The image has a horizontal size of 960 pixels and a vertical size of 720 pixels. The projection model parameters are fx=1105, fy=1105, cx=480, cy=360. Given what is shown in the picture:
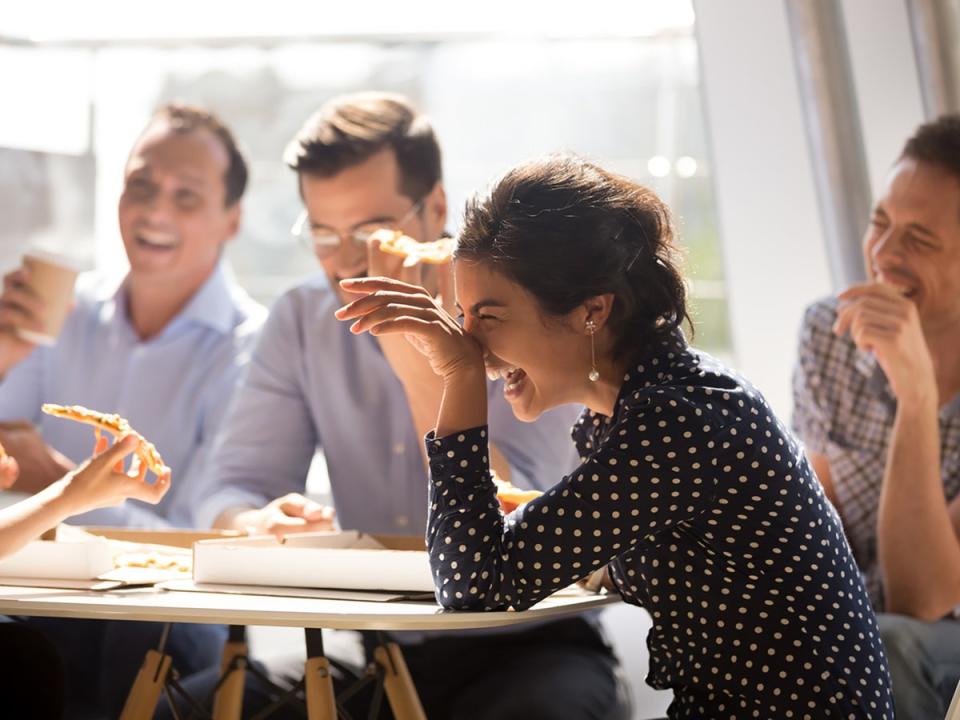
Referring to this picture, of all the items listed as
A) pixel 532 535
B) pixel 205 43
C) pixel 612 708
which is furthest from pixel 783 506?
pixel 205 43

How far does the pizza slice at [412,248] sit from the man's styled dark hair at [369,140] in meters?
0.28

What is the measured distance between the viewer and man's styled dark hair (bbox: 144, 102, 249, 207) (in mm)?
3195

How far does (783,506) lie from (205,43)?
3244 mm

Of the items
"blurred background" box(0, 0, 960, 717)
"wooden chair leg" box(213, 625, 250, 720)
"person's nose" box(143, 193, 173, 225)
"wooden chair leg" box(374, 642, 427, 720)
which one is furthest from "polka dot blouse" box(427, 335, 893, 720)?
"person's nose" box(143, 193, 173, 225)

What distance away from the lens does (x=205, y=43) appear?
4.04 meters

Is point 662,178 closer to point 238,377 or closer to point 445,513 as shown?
point 238,377

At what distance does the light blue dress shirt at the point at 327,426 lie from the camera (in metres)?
2.50

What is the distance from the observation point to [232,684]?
1.74 metres

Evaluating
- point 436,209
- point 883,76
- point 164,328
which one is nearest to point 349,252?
point 436,209

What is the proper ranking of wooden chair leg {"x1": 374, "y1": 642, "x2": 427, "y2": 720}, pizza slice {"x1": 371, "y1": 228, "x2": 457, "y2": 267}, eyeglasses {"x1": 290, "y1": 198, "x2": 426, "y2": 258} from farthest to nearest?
eyeglasses {"x1": 290, "y1": 198, "x2": 426, "y2": 258}, pizza slice {"x1": 371, "y1": 228, "x2": 457, "y2": 267}, wooden chair leg {"x1": 374, "y1": 642, "x2": 427, "y2": 720}

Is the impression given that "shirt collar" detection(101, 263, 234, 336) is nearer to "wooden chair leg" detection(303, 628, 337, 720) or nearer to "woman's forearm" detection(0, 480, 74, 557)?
"woman's forearm" detection(0, 480, 74, 557)

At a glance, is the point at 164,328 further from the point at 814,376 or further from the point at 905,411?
the point at 905,411

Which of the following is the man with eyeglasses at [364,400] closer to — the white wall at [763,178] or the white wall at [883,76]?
the white wall at [763,178]

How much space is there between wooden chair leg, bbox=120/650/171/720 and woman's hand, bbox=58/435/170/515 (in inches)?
10.5
